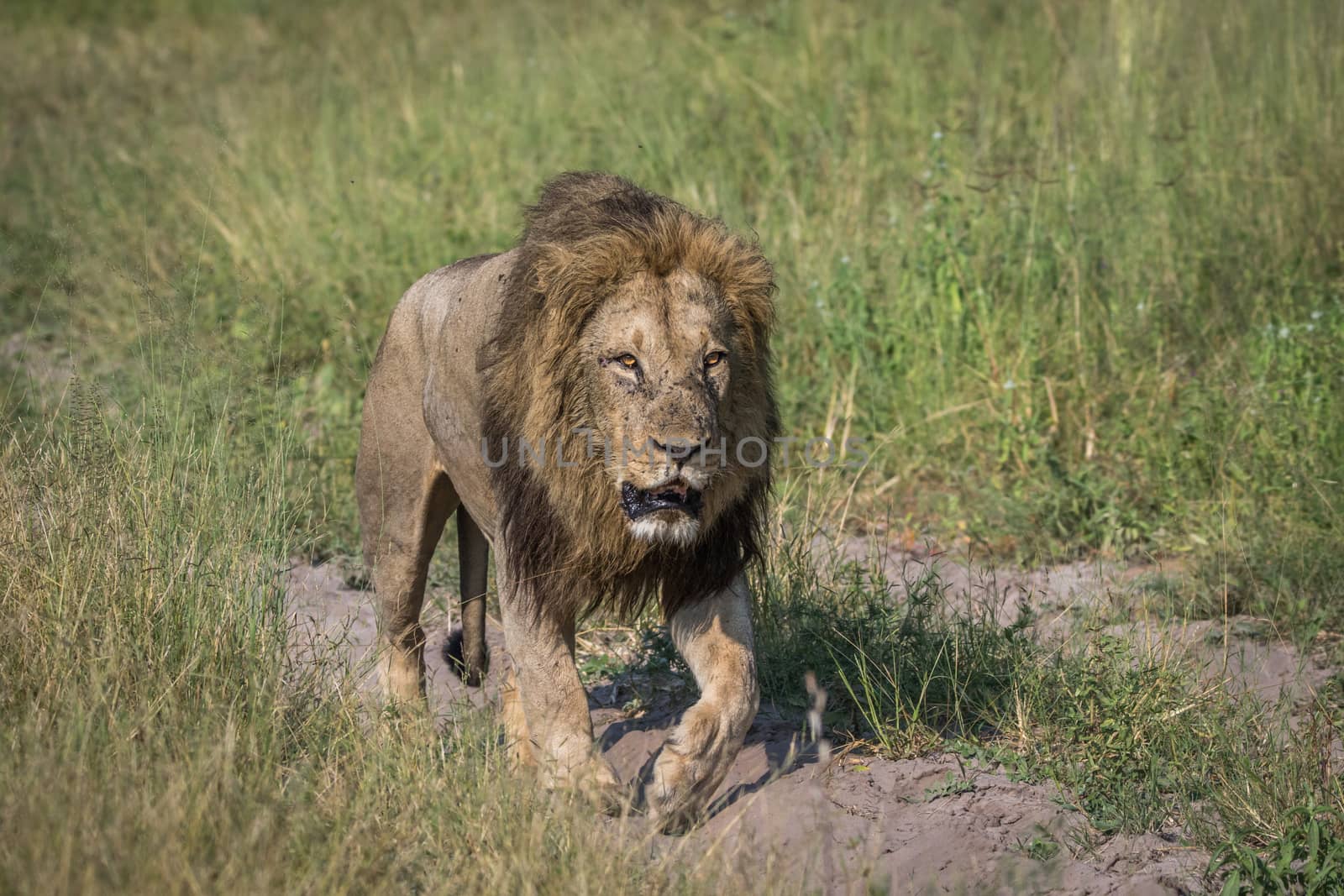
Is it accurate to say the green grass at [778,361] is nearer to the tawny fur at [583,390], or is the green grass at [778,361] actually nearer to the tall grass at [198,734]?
the tall grass at [198,734]

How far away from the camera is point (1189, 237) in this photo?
6816mm

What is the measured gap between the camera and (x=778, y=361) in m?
5.14

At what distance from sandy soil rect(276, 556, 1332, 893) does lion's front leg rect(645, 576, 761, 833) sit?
99 mm

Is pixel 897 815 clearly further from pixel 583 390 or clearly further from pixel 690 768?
pixel 583 390

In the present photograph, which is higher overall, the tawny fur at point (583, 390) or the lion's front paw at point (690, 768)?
the tawny fur at point (583, 390)

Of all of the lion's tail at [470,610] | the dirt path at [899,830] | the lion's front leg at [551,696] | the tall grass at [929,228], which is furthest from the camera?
the tall grass at [929,228]

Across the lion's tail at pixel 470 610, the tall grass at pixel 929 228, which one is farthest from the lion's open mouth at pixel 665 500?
the tall grass at pixel 929 228

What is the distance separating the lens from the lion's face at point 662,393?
3309mm

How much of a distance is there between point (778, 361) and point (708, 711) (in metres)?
1.94

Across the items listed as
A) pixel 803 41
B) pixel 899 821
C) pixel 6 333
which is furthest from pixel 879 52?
pixel 899 821

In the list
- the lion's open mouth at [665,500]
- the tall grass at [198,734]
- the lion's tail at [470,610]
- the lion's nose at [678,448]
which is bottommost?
the lion's tail at [470,610]

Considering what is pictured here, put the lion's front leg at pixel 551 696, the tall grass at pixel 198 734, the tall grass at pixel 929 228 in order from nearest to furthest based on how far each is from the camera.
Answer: the tall grass at pixel 198 734, the lion's front leg at pixel 551 696, the tall grass at pixel 929 228

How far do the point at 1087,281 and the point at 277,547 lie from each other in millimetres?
4034

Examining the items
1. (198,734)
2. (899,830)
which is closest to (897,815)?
(899,830)
